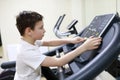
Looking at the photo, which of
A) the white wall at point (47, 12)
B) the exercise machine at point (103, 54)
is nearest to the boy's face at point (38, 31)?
the exercise machine at point (103, 54)

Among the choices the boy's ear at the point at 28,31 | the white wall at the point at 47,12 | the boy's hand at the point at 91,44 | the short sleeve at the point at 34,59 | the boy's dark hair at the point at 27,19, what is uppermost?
the boy's dark hair at the point at 27,19

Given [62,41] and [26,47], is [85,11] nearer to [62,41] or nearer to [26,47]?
[62,41]

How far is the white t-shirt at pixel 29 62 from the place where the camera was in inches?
40.3

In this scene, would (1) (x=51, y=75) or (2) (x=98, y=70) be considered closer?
(2) (x=98, y=70)

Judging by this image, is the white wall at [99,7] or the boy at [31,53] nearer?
the boy at [31,53]

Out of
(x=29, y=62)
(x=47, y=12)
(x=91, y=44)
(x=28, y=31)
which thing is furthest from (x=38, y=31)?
(x=47, y=12)

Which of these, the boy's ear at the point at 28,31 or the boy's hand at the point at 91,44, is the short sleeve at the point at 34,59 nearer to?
the boy's ear at the point at 28,31

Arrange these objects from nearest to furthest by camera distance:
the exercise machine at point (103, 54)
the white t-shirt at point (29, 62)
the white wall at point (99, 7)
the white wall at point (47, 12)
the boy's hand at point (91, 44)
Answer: the exercise machine at point (103, 54) < the boy's hand at point (91, 44) < the white t-shirt at point (29, 62) < the white wall at point (99, 7) < the white wall at point (47, 12)

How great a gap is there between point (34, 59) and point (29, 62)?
2.0 inches

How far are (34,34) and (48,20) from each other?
3.30 meters

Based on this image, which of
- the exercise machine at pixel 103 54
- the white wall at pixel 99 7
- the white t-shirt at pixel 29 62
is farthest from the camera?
the white wall at pixel 99 7

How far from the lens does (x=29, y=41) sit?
1.13 m

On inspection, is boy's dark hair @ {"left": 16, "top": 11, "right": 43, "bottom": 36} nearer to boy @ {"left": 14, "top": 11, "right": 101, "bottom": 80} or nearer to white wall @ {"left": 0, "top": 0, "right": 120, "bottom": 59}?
boy @ {"left": 14, "top": 11, "right": 101, "bottom": 80}

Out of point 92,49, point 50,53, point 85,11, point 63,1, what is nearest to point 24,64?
point 92,49
